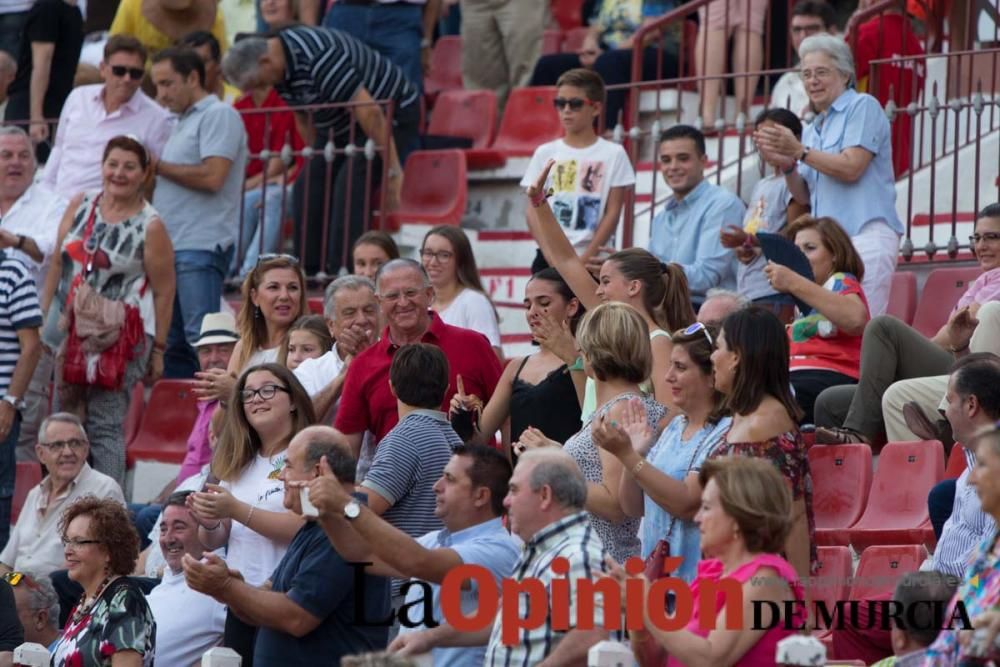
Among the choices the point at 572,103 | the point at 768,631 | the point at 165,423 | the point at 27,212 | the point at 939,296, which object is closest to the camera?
the point at 768,631

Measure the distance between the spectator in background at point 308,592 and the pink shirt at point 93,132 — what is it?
558 cm

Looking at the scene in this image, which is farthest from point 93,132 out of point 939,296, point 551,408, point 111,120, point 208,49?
point 551,408

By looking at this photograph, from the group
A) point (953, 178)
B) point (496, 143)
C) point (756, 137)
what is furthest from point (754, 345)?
point (496, 143)

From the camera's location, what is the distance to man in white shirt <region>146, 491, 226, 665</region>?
8.25 meters

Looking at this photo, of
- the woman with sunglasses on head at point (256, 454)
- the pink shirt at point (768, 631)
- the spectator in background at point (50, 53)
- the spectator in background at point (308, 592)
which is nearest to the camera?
the pink shirt at point (768, 631)

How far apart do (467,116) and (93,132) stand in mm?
2673

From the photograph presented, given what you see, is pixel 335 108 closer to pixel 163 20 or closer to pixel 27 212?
pixel 27 212

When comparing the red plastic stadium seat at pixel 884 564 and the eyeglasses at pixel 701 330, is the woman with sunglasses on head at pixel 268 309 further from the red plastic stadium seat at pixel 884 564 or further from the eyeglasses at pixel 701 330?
the red plastic stadium seat at pixel 884 564

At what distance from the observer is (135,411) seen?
38.9ft

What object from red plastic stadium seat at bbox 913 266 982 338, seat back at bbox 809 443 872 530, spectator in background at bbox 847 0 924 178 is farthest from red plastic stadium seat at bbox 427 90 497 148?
seat back at bbox 809 443 872 530

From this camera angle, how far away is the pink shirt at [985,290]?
30.1 feet

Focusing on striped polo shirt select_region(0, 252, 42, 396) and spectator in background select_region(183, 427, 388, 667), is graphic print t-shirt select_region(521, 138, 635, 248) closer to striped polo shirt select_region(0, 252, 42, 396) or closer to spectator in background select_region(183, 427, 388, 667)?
striped polo shirt select_region(0, 252, 42, 396)

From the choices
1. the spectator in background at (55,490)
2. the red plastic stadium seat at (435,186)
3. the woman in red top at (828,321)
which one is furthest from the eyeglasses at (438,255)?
the red plastic stadium seat at (435,186)

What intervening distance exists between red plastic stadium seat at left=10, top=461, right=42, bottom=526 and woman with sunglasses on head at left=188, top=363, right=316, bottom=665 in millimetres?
3198
